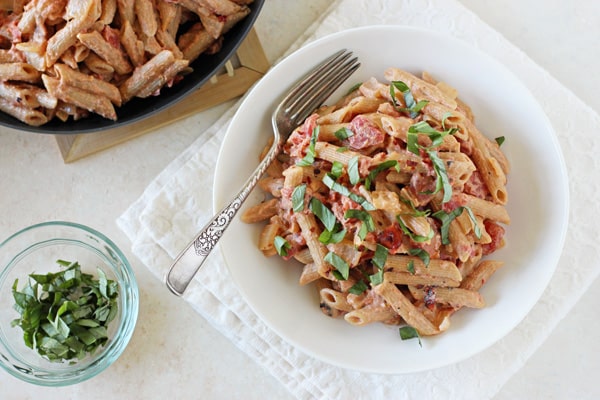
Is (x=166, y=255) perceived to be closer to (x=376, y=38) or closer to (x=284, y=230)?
(x=284, y=230)

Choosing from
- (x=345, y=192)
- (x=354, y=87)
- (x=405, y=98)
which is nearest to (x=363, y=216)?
(x=345, y=192)

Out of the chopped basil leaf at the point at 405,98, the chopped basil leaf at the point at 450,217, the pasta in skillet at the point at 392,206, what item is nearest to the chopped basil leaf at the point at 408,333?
the pasta in skillet at the point at 392,206

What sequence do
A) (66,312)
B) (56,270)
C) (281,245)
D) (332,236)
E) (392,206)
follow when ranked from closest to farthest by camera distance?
1. (392,206)
2. (332,236)
3. (281,245)
4. (66,312)
5. (56,270)

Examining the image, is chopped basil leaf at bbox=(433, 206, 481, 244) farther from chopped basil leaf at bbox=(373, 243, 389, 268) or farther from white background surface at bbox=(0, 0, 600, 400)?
white background surface at bbox=(0, 0, 600, 400)

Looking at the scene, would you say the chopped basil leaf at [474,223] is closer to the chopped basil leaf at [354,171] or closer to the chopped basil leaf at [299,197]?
the chopped basil leaf at [354,171]

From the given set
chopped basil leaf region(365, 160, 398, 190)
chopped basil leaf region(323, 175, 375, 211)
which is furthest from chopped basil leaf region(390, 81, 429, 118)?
chopped basil leaf region(323, 175, 375, 211)

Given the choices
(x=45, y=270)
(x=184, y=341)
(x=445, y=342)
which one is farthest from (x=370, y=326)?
(x=45, y=270)

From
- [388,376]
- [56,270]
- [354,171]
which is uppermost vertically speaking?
[354,171]

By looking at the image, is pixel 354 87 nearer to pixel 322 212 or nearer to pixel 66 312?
pixel 322 212
